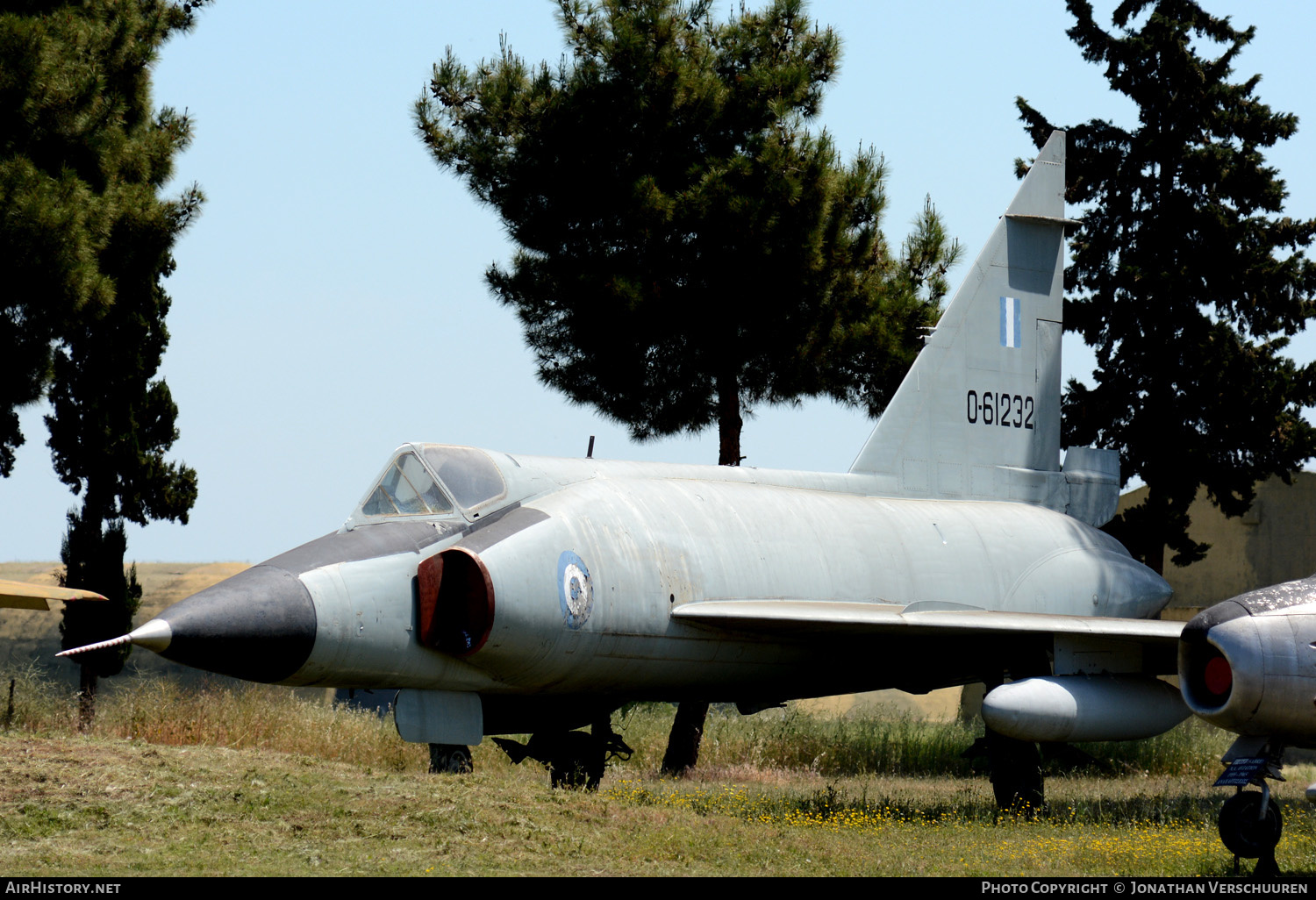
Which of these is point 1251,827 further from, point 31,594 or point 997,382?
point 31,594

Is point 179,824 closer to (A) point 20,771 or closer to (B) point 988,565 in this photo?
(A) point 20,771

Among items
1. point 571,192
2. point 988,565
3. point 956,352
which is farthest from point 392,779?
point 571,192

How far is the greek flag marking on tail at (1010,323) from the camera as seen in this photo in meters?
15.4

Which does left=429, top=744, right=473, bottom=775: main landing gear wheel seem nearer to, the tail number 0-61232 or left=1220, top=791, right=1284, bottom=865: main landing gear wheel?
left=1220, top=791, right=1284, bottom=865: main landing gear wheel

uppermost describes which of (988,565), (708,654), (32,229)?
(32,229)

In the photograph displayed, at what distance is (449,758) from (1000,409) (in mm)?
7658

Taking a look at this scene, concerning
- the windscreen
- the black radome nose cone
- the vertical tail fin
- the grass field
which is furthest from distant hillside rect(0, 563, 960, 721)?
the black radome nose cone

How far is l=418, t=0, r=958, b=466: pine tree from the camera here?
18141 millimetres

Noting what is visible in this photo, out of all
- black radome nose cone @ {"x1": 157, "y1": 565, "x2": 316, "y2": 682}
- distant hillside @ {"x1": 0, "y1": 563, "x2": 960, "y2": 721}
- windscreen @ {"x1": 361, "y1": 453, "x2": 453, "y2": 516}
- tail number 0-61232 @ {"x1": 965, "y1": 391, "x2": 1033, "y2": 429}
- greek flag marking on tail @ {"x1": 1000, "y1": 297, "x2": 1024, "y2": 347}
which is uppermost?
greek flag marking on tail @ {"x1": 1000, "y1": 297, "x2": 1024, "y2": 347}

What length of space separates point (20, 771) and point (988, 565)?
28.5ft

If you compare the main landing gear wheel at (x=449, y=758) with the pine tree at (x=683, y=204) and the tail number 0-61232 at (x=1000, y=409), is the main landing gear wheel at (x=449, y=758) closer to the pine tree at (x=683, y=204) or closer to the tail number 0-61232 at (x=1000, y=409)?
the tail number 0-61232 at (x=1000, y=409)

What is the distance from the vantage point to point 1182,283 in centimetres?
1897

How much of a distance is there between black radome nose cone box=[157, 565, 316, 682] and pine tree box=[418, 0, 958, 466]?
923 centimetres

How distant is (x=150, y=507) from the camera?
59.6 ft
